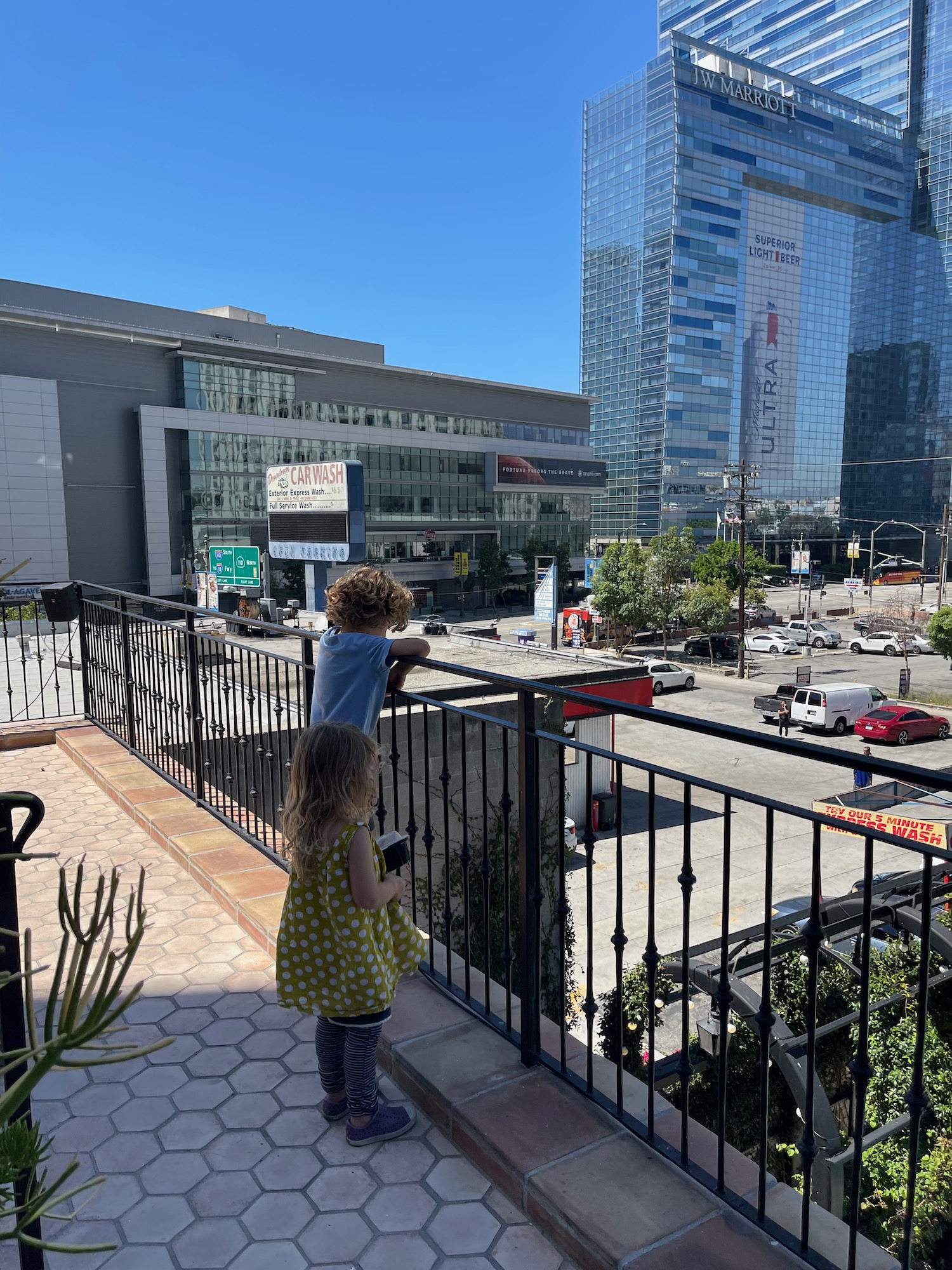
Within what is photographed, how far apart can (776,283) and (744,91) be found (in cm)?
2219

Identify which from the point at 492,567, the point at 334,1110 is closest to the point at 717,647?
the point at 492,567

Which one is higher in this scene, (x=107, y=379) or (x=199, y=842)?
(x=107, y=379)

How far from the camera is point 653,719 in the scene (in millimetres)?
2186

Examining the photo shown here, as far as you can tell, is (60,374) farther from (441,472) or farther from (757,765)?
(757,765)

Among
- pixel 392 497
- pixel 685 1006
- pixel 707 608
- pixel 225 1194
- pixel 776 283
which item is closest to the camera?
pixel 685 1006

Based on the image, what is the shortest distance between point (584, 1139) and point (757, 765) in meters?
26.5

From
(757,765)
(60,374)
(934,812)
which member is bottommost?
(757,765)

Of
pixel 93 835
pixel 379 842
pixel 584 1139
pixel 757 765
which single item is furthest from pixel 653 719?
pixel 757 765

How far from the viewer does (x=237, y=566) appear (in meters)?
34.4

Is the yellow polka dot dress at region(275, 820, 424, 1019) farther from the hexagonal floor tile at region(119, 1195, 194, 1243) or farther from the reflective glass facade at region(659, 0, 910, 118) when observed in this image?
the reflective glass facade at region(659, 0, 910, 118)

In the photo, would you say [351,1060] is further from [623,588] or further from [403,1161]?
[623,588]

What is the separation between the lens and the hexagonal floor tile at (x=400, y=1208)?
2.28 m

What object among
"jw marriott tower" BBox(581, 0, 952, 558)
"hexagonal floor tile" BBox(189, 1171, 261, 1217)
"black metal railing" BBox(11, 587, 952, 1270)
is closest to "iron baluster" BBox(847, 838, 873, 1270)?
"black metal railing" BBox(11, 587, 952, 1270)

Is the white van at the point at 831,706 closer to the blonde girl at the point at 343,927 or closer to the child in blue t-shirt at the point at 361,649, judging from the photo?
the child in blue t-shirt at the point at 361,649
